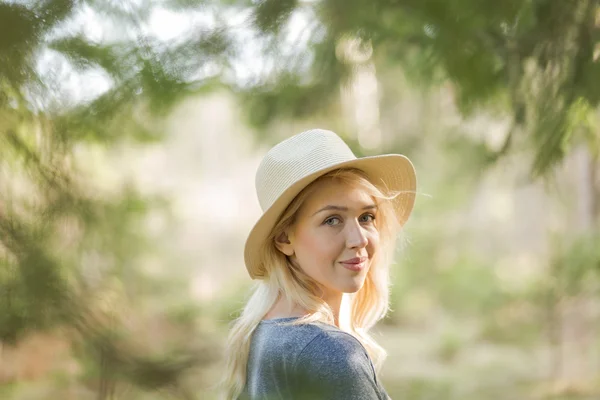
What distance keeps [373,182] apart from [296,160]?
0.25 metres

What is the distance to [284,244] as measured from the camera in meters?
1.67

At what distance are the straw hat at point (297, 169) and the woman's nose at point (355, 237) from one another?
5.4 inches

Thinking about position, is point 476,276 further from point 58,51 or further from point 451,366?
point 58,51

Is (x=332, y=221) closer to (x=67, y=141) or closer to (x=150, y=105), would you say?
(x=150, y=105)

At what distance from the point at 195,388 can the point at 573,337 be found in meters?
7.54

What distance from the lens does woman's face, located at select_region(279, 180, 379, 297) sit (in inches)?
62.4

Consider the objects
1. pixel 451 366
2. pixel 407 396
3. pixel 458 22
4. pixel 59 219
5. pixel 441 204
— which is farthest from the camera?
pixel 441 204

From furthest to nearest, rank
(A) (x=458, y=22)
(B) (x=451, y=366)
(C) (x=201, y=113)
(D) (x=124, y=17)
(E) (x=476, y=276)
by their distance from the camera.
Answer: (C) (x=201, y=113) < (B) (x=451, y=366) < (E) (x=476, y=276) < (A) (x=458, y=22) < (D) (x=124, y=17)

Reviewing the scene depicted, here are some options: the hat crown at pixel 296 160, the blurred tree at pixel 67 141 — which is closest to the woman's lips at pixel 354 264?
the hat crown at pixel 296 160

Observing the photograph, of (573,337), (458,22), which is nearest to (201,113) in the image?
(573,337)

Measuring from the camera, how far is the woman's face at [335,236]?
158cm

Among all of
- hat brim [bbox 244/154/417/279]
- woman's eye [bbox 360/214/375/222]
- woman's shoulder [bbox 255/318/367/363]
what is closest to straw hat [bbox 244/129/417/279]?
hat brim [bbox 244/154/417/279]

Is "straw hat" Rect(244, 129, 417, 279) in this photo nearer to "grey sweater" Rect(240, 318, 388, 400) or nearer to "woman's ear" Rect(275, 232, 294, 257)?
"woman's ear" Rect(275, 232, 294, 257)

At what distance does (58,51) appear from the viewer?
3.35 ft
